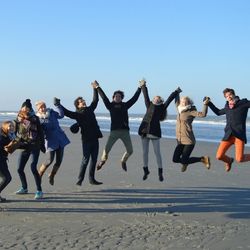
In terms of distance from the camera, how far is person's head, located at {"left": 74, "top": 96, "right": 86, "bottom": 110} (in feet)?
36.2

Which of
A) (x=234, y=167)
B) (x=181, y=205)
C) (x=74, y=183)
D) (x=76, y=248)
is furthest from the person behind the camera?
(x=234, y=167)

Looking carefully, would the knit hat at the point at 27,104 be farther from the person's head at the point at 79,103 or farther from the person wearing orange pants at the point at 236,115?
the person wearing orange pants at the point at 236,115

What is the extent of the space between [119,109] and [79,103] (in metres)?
0.99

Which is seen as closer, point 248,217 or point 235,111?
point 248,217

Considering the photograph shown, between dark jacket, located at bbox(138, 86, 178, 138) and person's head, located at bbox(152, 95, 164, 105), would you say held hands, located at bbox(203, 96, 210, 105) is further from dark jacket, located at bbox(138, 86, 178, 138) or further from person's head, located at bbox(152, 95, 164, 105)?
person's head, located at bbox(152, 95, 164, 105)

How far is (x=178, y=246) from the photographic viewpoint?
673 cm

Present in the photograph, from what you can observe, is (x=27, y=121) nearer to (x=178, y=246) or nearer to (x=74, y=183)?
(x=74, y=183)

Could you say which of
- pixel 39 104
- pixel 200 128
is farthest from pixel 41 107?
Result: pixel 200 128

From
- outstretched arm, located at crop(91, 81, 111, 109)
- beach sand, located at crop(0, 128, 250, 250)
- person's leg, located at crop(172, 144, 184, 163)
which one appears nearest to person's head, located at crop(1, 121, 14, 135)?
beach sand, located at crop(0, 128, 250, 250)

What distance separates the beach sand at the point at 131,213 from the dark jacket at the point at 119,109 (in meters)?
1.57

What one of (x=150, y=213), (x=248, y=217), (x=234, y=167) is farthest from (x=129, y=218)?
(x=234, y=167)

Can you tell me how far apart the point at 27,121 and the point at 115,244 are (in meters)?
3.81

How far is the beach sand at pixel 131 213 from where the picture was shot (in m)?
6.96

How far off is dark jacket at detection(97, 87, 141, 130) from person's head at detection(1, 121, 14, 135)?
2.61 metres
